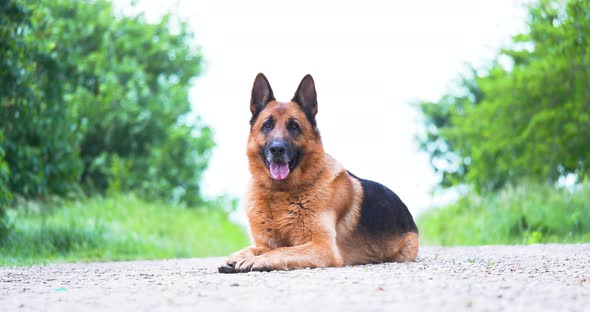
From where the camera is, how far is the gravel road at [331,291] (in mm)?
4535

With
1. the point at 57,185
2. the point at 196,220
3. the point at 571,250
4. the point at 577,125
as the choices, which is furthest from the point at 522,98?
the point at 57,185

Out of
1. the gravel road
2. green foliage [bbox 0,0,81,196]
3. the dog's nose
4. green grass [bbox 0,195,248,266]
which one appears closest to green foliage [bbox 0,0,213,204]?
green grass [bbox 0,195,248,266]

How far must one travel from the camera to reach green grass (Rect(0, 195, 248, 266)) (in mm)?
→ 12328

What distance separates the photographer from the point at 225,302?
4750 millimetres

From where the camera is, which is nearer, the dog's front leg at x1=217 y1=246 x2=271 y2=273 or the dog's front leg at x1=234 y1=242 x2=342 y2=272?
the dog's front leg at x1=234 y1=242 x2=342 y2=272

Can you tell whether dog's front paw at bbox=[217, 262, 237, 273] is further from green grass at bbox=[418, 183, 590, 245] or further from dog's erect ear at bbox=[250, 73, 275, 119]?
green grass at bbox=[418, 183, 590, 245]

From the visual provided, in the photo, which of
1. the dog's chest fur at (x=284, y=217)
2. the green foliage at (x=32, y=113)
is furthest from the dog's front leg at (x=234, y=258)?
the green foliage at (x=32, y=113)

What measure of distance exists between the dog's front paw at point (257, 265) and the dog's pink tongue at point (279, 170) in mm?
1072

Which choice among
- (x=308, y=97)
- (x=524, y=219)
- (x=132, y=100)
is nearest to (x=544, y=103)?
(x=524, y=219)

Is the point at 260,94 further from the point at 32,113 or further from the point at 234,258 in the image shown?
the point at 32,113

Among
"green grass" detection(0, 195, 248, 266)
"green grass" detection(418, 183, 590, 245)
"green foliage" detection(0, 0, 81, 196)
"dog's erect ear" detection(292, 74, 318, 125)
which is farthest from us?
"green grass" detection(418, 183, 590, 245)

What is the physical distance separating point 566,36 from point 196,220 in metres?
13.1

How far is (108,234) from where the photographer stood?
46.3ft

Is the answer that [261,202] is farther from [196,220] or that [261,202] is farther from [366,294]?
[196,220]
